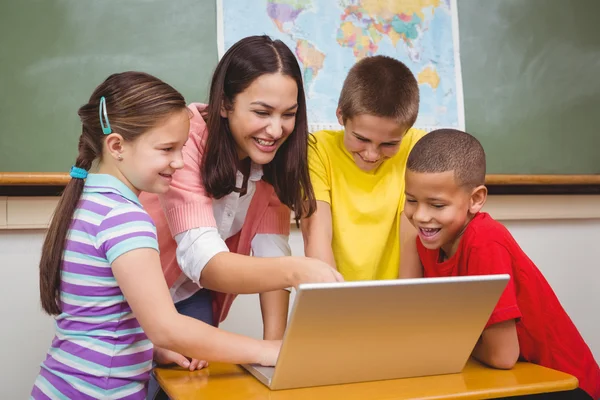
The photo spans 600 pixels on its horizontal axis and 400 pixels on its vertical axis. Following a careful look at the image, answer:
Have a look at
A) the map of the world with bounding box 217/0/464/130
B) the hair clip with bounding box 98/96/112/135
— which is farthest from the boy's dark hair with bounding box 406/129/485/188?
the map of the world with bounding box 217/0/464/130

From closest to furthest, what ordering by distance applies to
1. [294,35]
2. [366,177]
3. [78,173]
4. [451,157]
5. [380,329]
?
1. [380,329]
2. [78,173]
3. [451,157]
4. [366,177]
5. [294,35]

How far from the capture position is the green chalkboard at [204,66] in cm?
174

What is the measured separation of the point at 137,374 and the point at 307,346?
35 centimetres

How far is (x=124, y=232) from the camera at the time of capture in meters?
1.05

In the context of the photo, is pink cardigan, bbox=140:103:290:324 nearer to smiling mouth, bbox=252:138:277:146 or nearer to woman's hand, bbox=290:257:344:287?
smiling mouth, bbox=252:138:277:146

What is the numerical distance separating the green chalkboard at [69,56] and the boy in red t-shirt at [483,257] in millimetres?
875

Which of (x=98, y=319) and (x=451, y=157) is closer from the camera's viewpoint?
(x=98, y=319)

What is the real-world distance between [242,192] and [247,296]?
28.8 inches

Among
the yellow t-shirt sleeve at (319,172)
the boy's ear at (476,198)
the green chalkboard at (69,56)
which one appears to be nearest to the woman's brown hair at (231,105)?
the yellow t-shirt sleeve at (319,172)

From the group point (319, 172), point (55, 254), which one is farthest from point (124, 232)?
point (319, 172)

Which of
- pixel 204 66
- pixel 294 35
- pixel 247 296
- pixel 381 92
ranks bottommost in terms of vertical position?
pixel 247 296

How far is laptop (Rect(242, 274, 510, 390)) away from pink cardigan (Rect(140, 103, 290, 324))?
0.34m

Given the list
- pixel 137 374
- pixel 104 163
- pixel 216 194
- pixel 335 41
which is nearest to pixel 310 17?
pixel 335 41

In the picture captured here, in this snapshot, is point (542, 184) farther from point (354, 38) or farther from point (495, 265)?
point (495, 265)
